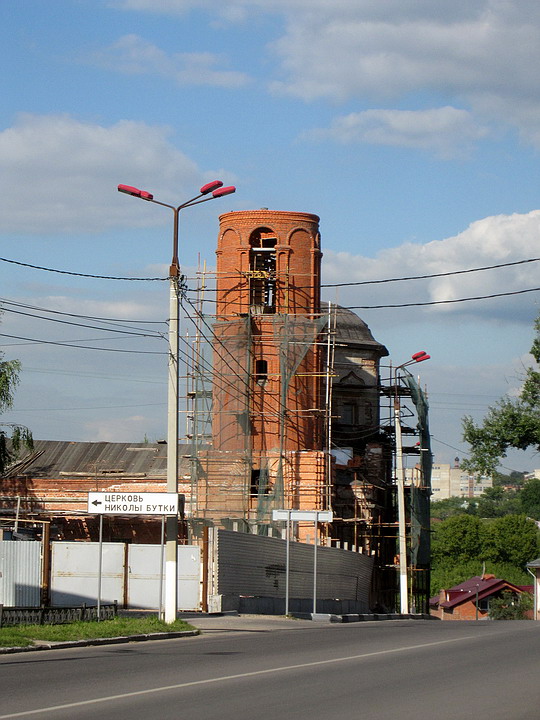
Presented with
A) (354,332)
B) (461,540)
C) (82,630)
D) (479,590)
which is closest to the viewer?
(82,630)

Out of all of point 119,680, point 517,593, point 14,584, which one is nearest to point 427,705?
point 119,680

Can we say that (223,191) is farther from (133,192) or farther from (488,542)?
(488,542)

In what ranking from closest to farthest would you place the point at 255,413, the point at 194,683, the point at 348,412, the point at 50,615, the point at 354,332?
the point at 194,683
the point at 50,615
the point at 255,413
the point at 348,412
the point at 354,332

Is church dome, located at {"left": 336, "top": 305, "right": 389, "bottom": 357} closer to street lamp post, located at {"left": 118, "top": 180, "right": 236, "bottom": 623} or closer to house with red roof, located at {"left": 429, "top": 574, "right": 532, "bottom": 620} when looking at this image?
house with red roof, located at {"left": 429, "top": 574, "right": 532, "bottom": 620}

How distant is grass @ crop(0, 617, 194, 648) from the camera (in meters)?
18.3

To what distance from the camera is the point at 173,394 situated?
23.5m

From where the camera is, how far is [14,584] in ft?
83.9

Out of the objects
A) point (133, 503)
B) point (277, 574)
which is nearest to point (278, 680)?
point (133, 503)

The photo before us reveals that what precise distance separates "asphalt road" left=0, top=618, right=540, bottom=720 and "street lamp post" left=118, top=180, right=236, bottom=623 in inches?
88.3

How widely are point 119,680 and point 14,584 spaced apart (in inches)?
520

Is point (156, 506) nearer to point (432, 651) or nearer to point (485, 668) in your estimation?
point (432, 651)

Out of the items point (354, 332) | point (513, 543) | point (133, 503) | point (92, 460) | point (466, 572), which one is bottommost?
point (466, 572)

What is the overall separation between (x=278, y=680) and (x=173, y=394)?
11.0m

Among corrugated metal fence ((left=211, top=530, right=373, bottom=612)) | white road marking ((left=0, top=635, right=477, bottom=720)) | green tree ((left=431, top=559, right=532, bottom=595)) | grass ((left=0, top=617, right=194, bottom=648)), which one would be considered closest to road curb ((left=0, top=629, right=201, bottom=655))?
grass ((left=0, top=617, right=194, bottom=648))
